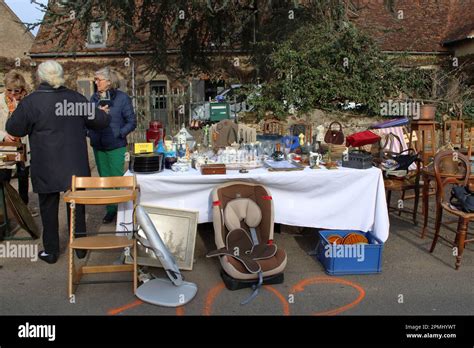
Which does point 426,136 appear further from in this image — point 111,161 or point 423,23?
point 423,23

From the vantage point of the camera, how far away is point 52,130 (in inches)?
153

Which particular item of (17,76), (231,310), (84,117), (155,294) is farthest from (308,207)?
(17,76)

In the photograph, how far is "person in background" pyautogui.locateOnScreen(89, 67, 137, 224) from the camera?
4.89 meters

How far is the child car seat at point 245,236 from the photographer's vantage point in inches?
141

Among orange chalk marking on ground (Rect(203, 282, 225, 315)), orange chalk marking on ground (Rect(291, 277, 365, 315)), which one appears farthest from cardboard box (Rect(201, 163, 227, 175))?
orange chalk marking on ground (Rect(291, 277, 365, 315))

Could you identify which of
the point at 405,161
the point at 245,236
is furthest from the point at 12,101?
the point at 405,161

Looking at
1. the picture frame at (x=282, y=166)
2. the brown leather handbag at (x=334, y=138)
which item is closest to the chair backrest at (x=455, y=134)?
the brown leather handbag at (x=334, y=138)

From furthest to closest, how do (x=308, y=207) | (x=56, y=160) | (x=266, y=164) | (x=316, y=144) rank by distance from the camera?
(x=316, y=144) < (x=266, y=164) < (x=308, y=207) < (x=56, y=160)

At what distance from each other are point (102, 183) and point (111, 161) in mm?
1379

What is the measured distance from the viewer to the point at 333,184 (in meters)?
4.17

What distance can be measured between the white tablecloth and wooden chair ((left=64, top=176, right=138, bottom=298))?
1.06ft

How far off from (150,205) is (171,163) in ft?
1.77

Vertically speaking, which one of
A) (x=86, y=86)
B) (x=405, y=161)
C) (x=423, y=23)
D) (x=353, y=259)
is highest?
(x=423, y=23)

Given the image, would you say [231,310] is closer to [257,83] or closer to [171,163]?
[171,163]
